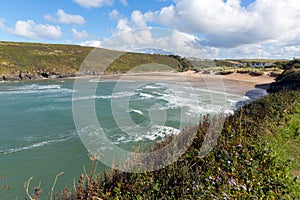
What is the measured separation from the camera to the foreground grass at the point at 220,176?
10.8 feet

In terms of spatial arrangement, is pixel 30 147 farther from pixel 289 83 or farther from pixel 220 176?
pixel 289 83

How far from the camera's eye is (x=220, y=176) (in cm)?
362

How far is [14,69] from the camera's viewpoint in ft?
188

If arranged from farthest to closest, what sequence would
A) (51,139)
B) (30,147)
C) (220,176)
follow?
1. (51,139)
2. (30,147)
3. (220,176)

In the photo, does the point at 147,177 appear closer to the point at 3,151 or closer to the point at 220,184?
the point at 220,184

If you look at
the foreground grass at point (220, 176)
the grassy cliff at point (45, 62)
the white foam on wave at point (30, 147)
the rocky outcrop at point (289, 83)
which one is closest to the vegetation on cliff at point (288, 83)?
the rocky outcrop at point (289, 83)

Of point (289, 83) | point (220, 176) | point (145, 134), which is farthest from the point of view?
point (289, 83)

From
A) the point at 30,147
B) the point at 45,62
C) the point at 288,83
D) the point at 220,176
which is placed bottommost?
the point at 30,147

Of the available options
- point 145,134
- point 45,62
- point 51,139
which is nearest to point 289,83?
point 145,134

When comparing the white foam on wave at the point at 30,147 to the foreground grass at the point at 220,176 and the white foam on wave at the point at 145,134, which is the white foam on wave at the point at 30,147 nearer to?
the white foam on wave at the point at 145,134

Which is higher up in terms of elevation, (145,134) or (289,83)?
(289,83)

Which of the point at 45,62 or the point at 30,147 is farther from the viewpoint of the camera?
the point at 45,62

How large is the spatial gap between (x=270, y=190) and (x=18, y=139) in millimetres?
12629

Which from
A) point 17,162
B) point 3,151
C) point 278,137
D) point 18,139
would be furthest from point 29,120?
point 278,137
